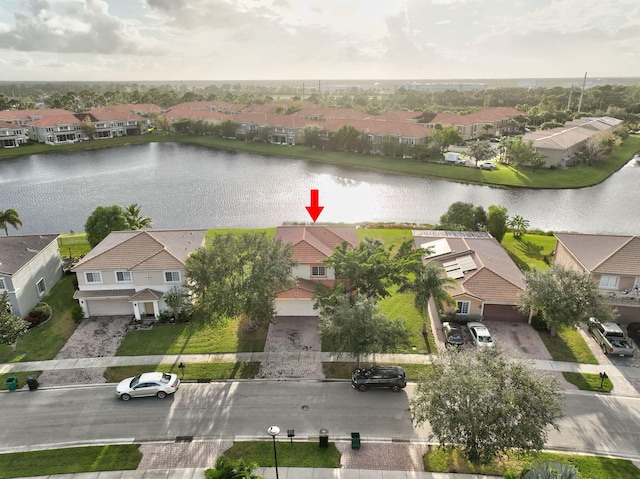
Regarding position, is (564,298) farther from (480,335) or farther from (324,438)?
(324,438)

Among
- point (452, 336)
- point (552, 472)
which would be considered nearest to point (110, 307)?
point (452, 336)

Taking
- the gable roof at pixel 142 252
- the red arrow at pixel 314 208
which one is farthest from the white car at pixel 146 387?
the red arrow at pixel 314 208

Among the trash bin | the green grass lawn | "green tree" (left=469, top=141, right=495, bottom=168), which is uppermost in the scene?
"green tree" (left=469, top=141, right=495, bottom=168)

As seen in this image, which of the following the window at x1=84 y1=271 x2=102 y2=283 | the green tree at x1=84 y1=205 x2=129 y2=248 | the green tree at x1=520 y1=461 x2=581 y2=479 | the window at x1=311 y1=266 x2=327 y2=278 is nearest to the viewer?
the green tree at x1=520 y1=461 x2=581 y2=479

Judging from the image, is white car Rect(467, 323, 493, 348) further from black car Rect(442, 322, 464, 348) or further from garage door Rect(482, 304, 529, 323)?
garage door Rect(482, 304, 529, 323)

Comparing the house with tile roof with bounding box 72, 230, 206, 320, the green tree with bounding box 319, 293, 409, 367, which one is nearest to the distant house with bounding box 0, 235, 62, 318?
the house with tile roof with bounding box 72, 230, 206, 320

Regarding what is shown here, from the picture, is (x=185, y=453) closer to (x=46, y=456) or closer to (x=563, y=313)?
(x=46, y=456)

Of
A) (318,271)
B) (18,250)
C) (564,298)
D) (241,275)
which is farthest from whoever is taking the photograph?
(18,250)
